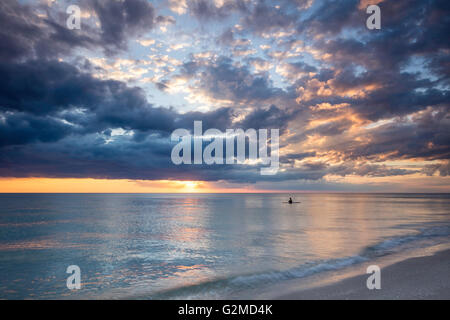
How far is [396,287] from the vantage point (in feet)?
39.9

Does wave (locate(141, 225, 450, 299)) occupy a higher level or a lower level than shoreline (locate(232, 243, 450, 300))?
lower

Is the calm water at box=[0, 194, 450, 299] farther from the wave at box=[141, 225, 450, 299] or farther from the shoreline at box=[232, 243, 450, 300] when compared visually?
the shoreline at box=[232, 243, 450, 300]

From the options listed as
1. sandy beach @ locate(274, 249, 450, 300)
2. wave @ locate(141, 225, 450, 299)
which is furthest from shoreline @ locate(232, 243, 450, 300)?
wave @ locate(141, 225, 450, 299)

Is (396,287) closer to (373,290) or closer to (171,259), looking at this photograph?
(373,290)

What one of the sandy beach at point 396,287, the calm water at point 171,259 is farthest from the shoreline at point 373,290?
the calm water at point 171,259

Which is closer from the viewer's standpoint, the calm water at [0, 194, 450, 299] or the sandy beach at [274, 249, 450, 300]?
the sandy beach at [274, 249, 450, 300]

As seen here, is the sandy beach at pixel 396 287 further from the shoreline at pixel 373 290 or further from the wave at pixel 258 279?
the wave at pixel 258 279

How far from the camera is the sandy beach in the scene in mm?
11151

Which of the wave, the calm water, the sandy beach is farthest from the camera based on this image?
the calm water

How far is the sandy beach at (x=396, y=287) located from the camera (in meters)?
11.2

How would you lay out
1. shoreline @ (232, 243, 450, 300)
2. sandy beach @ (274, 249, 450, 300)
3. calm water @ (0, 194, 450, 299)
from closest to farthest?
sandy beach @ (274, 249, 450, 300)
shoreline @ (232, 243, 450, 300)
calm water @ (0, 194, 450, 299)
